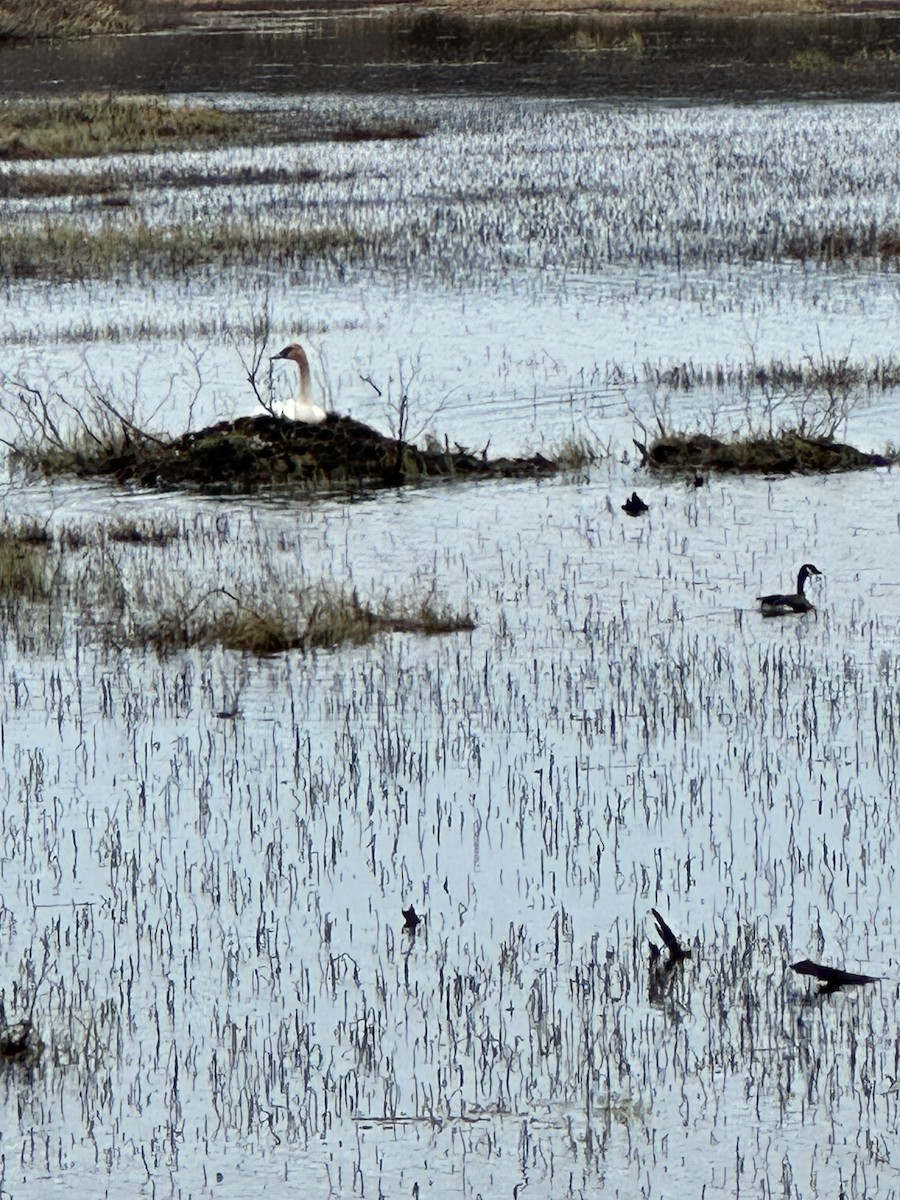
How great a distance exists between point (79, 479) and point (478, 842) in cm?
602

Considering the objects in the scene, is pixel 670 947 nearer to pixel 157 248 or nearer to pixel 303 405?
pixel 303 405

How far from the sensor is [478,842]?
20.3 feet

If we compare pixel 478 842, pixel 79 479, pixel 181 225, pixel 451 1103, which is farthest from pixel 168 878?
pixel 181 225

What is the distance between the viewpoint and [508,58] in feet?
167

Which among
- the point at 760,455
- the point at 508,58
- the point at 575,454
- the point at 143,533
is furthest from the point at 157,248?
the point at 508,58

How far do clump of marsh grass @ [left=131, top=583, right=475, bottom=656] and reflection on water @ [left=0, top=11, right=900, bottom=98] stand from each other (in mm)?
31006

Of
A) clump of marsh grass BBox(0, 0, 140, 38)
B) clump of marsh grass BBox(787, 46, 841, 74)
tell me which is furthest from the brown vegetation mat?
clump of marsh grass BBox(0, 0, 140, 38)

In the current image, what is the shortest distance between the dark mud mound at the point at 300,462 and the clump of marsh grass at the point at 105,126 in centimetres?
2075

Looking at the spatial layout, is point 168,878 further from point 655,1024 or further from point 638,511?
point 638,511

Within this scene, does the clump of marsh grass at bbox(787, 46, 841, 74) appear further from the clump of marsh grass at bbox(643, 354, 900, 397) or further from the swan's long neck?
the swan's long neck

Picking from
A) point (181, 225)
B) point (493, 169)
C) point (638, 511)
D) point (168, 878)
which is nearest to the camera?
point (168, 878)

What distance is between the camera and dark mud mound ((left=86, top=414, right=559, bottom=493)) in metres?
11.4

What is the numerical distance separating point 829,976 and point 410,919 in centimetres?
116

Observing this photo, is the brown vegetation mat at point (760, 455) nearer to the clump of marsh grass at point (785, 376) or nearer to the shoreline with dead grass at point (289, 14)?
the clump of marsh grass at point (785, 376)
